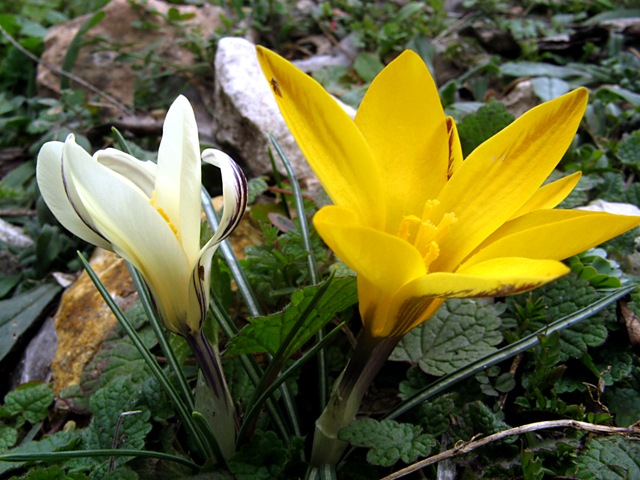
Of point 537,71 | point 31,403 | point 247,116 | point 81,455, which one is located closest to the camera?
point 81,455

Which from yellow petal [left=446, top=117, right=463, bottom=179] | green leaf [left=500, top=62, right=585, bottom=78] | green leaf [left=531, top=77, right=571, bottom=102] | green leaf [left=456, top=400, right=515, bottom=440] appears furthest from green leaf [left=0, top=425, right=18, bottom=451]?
green leaf [left=500, top=62, right=585, bottom=78]

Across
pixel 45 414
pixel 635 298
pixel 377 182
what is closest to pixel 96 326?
pixel 45 414

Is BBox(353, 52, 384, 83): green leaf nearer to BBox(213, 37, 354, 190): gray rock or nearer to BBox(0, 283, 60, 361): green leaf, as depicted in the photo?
BBox(213, 37, 354, 190): gray rock

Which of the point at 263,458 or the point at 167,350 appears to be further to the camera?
the point at 167,350

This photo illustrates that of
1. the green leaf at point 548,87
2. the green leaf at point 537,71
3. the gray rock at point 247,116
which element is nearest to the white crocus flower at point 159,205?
the gray rock at point 247,116

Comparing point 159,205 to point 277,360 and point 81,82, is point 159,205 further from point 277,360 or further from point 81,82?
point 81,82

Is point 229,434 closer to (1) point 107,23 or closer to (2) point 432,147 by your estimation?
(2) point 432,147

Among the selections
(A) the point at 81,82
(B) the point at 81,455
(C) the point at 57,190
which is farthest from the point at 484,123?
(A) the point at 81,82
